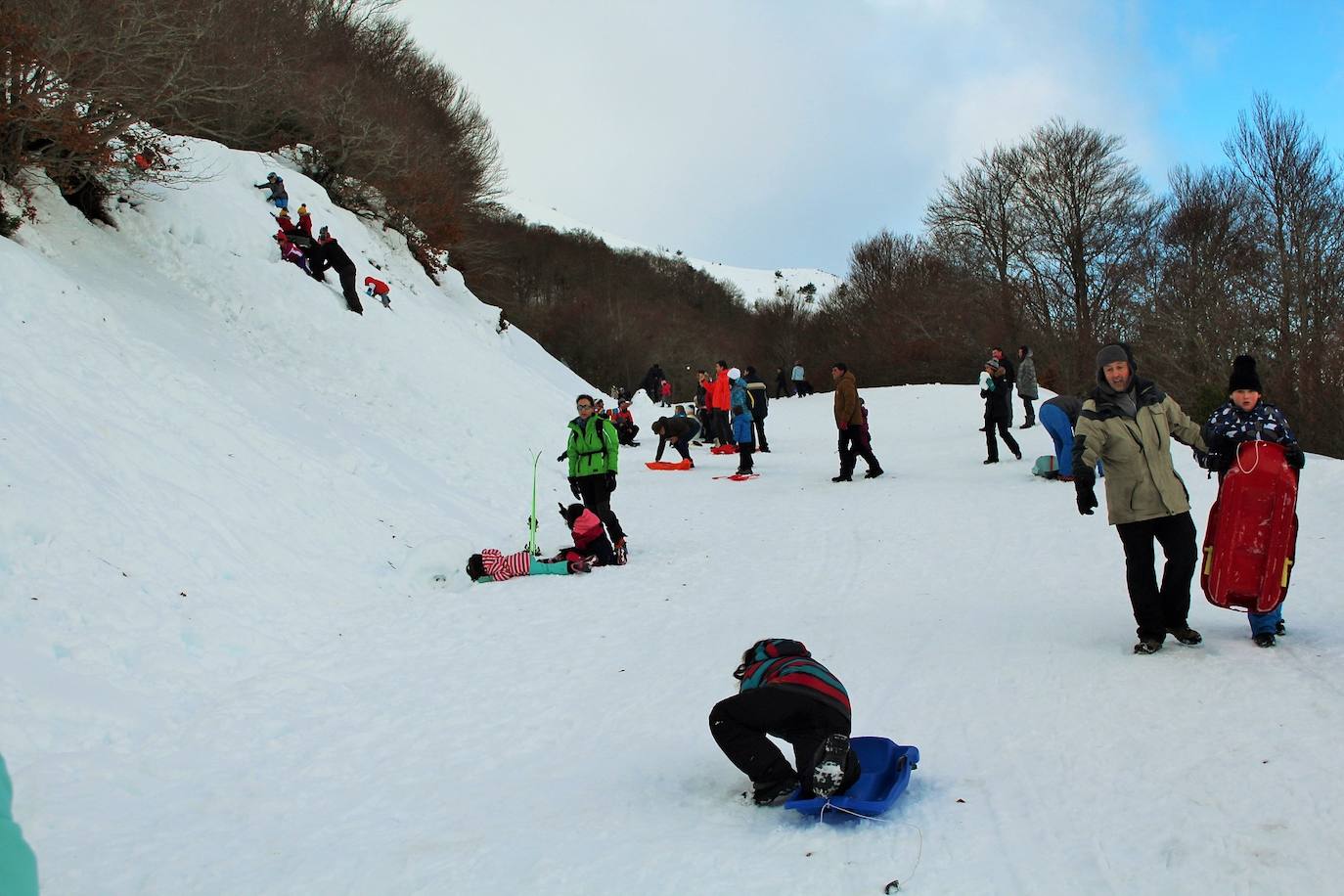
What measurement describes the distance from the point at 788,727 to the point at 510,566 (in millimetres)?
5470

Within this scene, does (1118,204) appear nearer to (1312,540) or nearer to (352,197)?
(352,197)

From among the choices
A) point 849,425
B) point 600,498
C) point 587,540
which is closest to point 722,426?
point 849,425

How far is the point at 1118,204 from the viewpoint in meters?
38.2

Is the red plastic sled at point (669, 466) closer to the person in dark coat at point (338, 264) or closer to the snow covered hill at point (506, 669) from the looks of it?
the snow covered hill at point (506, 669)

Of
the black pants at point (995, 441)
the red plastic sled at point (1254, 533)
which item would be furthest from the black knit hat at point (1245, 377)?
the black pants at point (995, 441)

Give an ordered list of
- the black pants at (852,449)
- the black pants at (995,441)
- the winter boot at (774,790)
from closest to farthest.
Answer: the winter boot at (774,790) → the black pants at (852,449) → the black pants at (995,441)

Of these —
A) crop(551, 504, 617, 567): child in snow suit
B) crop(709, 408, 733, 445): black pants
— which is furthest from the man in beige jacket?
crop(709, 408, 733, 445): black pants

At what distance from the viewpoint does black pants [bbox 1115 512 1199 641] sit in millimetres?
5527

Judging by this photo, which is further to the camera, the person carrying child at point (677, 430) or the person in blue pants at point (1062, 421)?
the person carrying child at point (677, 430)

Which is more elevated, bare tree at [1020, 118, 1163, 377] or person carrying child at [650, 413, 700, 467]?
bare tree at [1020, 118, 1163, 377]

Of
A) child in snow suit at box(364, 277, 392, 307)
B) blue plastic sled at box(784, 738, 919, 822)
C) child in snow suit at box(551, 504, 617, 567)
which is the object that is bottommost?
child in snow suit at box(551, 504, 617, 567)

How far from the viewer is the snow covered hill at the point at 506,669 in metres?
3.43

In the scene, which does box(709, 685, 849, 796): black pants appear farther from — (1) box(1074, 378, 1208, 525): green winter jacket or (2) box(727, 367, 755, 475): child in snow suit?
(2) box(727, 367, 755, 475): child in snow suit

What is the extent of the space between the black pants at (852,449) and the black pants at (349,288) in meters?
9.21
